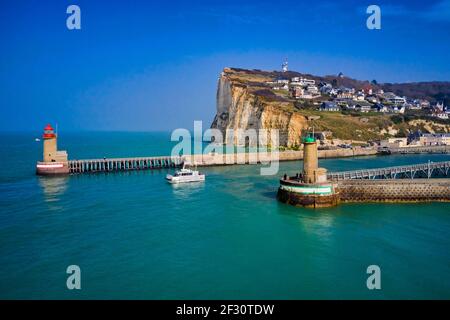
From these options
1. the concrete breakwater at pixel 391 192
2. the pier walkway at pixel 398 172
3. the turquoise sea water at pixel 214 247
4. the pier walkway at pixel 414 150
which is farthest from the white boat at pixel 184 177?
the pier walkway at pixel 414 150

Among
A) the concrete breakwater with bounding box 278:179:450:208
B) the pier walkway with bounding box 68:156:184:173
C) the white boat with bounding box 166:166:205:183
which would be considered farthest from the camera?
the pier walkway with bounding box 68:156:184:173

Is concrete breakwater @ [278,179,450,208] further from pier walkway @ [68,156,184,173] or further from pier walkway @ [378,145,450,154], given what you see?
pier walkway @ [378,145,450,154]

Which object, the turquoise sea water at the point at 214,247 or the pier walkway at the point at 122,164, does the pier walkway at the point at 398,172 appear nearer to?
the turquoise sea water at the point at 214,247

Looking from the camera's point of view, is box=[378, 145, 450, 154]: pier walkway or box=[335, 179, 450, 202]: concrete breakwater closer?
box=[335, 179, 450, 202]: concrete breakwater

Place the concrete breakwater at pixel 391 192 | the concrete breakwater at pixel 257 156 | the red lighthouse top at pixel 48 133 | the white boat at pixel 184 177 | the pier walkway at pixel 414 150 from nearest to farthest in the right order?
1. the concrete breakwater at pixel 391 192
2. the white boat at pixel 184 177
3. the red lighthouse top at pixel 48 133
4. the concrete breakwater at pixel 257 156
5. the pier walkway at pixel 414 150

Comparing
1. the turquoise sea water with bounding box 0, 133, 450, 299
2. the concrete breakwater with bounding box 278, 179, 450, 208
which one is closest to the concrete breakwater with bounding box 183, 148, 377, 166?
the turquoise sea water with bounding box 0, 133, 450, 299

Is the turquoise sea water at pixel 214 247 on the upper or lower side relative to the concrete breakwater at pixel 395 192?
lower
